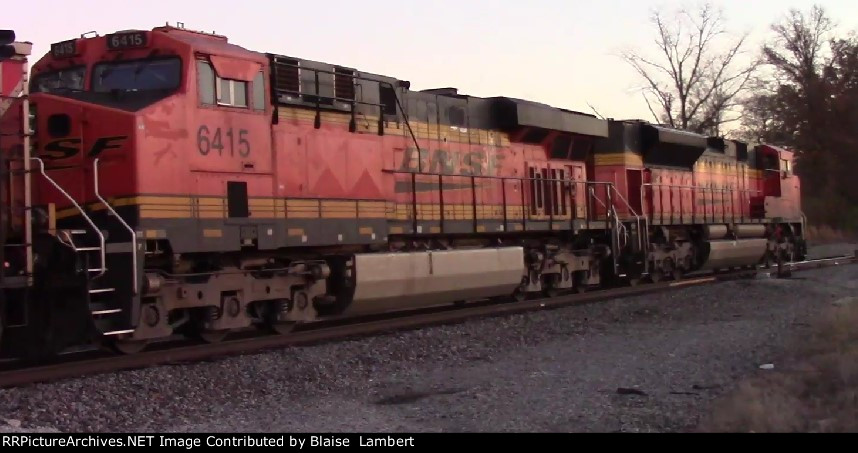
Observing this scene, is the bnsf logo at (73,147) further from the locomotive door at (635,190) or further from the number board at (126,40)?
the locomotive door at (635,190)

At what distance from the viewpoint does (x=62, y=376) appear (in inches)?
320

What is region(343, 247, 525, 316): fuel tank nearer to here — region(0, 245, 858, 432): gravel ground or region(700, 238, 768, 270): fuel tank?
region(0, 245, 858, 432): gravel ground

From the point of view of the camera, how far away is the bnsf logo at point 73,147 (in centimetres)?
910

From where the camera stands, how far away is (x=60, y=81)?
1024 cm

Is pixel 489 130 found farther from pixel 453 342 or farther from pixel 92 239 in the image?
pixel 92 239

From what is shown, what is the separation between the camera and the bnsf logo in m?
9.10

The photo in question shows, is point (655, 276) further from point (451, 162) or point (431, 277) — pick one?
point (431, 277)

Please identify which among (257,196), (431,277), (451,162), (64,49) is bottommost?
(431,277)

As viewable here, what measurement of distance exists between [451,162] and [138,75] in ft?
19.4

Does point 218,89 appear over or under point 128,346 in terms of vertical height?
over

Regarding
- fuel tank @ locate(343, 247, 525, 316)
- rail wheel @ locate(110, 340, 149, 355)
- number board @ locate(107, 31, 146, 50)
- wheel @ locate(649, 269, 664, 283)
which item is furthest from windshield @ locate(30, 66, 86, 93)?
wheel @ locate(649, 269, 664, 283)

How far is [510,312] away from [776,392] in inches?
289

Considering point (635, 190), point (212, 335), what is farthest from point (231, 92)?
point (635, 190)
